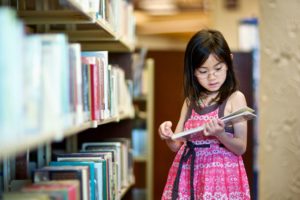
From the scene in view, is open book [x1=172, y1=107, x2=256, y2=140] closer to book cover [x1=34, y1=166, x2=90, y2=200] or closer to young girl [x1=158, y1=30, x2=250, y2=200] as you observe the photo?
young girl [x1=158, y1=30, x2=250, y2=200]

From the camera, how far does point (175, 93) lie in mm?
4566

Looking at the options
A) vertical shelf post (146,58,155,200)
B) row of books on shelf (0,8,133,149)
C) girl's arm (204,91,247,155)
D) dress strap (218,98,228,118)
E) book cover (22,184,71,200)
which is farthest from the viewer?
vertical shelf post (146,58,155,200)

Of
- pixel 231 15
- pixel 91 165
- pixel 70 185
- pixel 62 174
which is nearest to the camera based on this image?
pixel 70 185

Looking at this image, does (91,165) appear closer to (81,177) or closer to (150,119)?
(81,177)

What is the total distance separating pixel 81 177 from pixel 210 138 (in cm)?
59

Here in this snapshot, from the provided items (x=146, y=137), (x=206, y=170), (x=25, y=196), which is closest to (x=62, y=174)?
(x=25, y=196)

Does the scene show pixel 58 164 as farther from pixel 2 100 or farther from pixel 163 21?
pixel 163 21

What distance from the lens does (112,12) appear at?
2.95 meters

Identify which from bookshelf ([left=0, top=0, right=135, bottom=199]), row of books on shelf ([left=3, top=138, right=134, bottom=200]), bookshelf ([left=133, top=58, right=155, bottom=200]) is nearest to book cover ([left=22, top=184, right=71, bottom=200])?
row of books on shelf ([left=3, top=138, right=134, bottom=200])

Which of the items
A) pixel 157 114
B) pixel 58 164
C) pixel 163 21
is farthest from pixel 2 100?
pixel 163 21

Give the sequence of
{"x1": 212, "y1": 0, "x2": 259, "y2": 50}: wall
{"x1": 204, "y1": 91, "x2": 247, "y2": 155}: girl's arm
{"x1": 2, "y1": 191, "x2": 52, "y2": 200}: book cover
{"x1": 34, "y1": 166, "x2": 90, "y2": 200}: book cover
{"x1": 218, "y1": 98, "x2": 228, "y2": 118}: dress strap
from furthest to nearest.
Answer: {"x1": 212, "y1": 0, "x2": 259, "y2": 50}: wall
{"x1": 218, "y1": 98, "x2": 228, "y2": 118}: dress strap
{"x1": 204, "y1": 91, "x2": 247, "y2": 155}: girl's arm
{"x1": 34, "y1": 166, "x2": 90, "y2": 200}: book cover
{"x1": 2, "y1": 191, "x2": 52, "y2": 200}: book cover

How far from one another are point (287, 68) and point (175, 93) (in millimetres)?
1619

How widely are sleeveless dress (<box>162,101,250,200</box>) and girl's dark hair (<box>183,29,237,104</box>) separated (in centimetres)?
6

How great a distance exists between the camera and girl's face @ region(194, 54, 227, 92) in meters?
2.23
